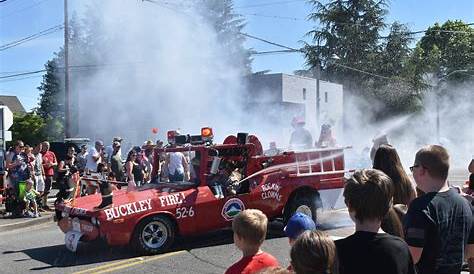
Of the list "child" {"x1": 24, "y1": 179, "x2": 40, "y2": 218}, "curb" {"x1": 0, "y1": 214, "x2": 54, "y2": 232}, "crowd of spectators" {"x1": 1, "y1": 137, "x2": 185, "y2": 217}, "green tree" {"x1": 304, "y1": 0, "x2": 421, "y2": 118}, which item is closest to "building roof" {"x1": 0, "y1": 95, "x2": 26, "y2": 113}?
"green tree" {"x1": 304, "y1": 0, "x2": 421, "y2": 118}

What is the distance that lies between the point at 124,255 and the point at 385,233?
5.89 metres

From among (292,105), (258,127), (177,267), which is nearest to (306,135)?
(177,267)

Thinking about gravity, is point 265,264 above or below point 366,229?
below

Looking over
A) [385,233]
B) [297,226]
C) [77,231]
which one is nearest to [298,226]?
[297,226]

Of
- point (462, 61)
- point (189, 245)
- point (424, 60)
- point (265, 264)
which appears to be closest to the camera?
point (265, 264)

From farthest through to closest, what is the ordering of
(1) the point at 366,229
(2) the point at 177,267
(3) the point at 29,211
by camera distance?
(3) the point at 29,211 → (2) the point at 177,267 → (1) the point at 366,229

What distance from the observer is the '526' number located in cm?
798

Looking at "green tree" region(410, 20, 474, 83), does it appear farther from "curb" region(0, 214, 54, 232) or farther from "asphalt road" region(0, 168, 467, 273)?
"asphalt road" region(0, 168, 467, 273)

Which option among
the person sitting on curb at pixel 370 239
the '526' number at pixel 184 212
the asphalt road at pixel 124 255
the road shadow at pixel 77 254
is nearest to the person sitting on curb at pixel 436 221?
the person sitting on curb at pixel 370 239

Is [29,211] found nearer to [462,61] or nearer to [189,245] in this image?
[189,245]

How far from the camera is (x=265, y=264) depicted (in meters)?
3.26

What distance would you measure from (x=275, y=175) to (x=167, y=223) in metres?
2.00

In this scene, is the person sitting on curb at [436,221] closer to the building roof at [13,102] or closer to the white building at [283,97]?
the white building at [283,97]

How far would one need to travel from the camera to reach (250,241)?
3.29m
